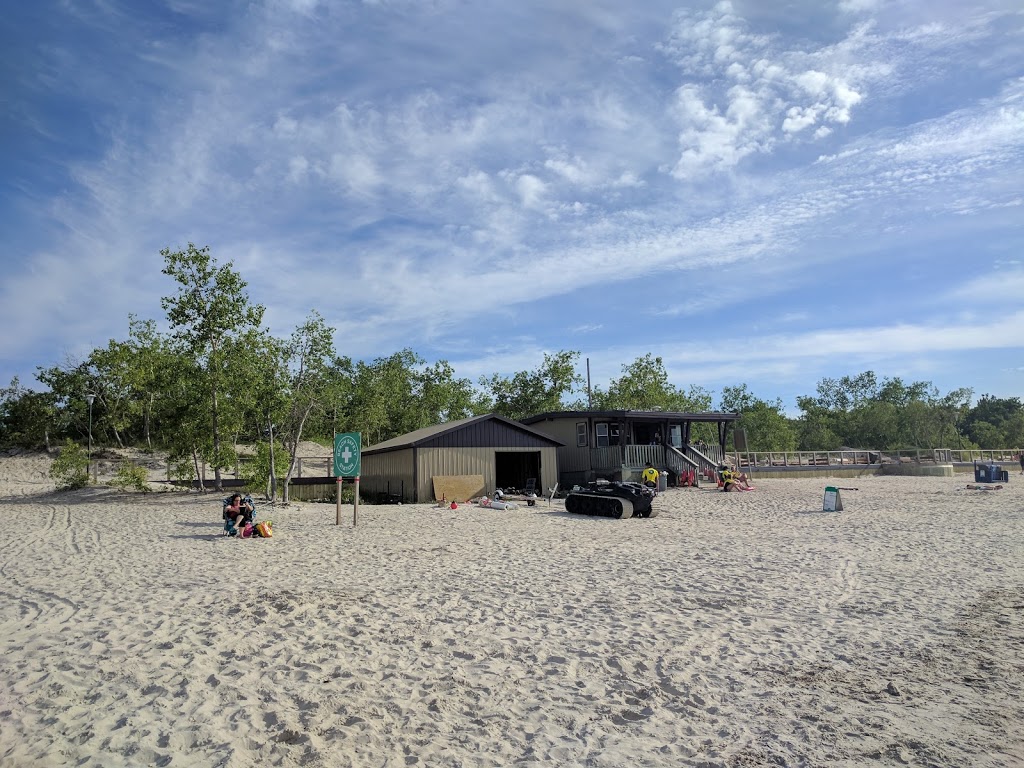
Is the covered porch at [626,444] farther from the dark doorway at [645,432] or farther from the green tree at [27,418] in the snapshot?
the green tree at [27,418]

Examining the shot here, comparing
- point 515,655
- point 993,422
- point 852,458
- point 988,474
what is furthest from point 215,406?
point 993,422

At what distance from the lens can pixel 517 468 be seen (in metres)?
31.4

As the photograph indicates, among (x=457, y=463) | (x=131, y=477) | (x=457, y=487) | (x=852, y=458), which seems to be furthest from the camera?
(x=852, y=458)

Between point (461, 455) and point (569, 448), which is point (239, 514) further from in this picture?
point (569, 448)

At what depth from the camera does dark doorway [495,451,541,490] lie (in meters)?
28.9

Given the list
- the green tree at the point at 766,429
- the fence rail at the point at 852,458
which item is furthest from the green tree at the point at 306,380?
the green tree at the point at 766,429

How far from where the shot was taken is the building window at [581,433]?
30869 millimetres

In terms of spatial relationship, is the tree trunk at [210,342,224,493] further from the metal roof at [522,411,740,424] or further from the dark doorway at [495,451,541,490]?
the metal roof at [522,411,740,424]

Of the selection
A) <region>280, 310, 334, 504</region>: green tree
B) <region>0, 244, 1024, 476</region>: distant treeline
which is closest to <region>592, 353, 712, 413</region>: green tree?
<region>0, 244, 1024, 476</region>: distant treeline

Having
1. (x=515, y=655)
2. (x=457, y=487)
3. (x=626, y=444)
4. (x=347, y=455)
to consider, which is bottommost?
(x=515, y=655)

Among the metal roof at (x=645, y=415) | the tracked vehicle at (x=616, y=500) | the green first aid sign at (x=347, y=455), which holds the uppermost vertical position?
→ the metal roof at (x=645, y=415)

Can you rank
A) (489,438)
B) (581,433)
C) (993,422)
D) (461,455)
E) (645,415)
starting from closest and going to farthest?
(461,455), (489,438), (645,415), (581,433), (993,422)

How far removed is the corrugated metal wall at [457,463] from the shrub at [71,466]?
18375mm

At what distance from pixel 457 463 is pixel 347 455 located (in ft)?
27.5
